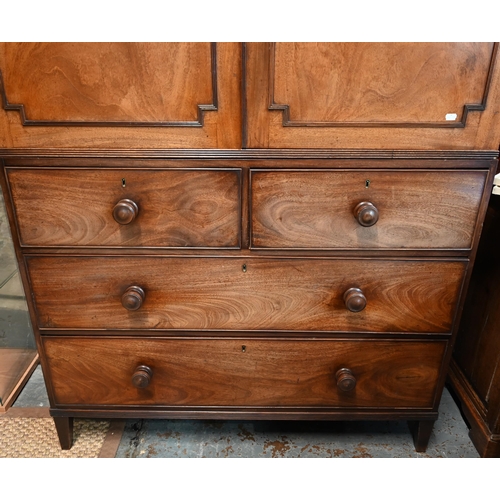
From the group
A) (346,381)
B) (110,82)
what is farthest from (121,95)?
(346,381)

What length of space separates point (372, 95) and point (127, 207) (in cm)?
52

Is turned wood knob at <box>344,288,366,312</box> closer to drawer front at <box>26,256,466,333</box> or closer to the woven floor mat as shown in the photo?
drawer front at <box>26,256,466,333</box>

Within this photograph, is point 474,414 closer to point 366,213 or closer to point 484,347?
point 484,347

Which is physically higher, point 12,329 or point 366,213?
point 366,213

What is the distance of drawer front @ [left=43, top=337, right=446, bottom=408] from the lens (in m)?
1.07

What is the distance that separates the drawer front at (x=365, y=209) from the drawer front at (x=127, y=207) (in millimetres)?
74

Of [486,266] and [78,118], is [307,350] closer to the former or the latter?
[486,266]

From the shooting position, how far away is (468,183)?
0.90 m

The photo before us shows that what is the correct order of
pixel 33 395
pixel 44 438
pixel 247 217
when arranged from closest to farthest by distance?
1. pixel 247 217
2. pixel 44 438
3. pixel 33 395

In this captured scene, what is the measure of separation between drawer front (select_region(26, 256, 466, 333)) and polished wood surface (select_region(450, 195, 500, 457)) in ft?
0.99

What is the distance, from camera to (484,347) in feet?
4.17

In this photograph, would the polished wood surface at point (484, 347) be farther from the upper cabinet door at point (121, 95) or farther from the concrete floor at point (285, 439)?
the upper cabinet door at point (121, 95)
